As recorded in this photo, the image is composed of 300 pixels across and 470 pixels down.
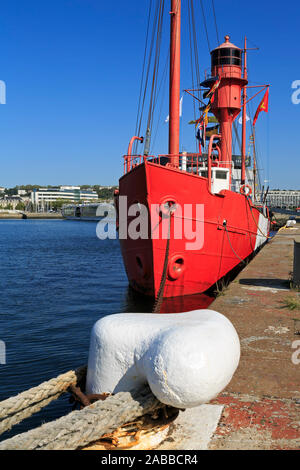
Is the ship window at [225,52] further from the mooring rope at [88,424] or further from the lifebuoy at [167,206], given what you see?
the mooring rope at [88,424]

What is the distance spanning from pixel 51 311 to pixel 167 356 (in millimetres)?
9711

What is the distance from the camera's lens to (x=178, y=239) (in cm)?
1103

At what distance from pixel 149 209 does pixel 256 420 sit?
25.4 ft

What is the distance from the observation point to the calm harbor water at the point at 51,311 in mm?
7125

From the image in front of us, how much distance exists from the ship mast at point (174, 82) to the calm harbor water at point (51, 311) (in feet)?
14.6

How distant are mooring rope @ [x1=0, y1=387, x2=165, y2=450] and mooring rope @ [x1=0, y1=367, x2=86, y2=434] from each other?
0.57 meters

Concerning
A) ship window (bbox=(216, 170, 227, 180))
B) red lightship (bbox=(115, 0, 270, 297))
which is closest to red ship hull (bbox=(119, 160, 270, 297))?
red lightship (bbox=(115, 0, 270, 297))

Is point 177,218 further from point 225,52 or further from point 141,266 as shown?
point 225,52

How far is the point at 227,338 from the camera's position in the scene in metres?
2.97

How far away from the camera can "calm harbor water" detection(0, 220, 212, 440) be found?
23.4 feet

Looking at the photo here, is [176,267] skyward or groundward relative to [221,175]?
groundward

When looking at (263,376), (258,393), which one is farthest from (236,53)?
(258,393)

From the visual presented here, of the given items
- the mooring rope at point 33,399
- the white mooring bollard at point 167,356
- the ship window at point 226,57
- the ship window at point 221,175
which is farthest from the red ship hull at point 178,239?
the ship window at point 226,57

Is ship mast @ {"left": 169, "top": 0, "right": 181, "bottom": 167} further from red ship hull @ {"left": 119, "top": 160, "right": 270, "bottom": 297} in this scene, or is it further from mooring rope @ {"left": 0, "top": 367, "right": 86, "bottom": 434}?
mooring rope @ {"left": 0, "top": 367, "right": 86, "bottom": 434}
